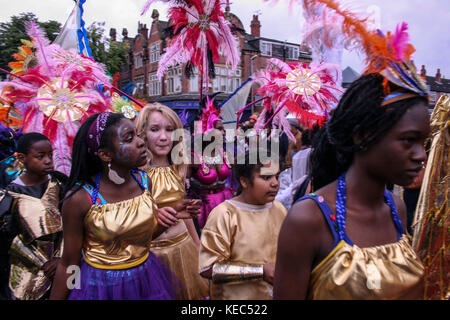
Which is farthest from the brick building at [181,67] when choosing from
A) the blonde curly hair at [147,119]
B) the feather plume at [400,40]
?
the feather plume at [400,40]

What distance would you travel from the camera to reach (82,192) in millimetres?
2182

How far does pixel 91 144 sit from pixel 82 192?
0.34m

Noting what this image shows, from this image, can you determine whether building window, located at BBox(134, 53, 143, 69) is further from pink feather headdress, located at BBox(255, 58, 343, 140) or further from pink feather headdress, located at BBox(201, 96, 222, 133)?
pink feather headdress, located at BBox(255, 58, 343, 140)

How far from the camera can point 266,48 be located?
30.0 meters

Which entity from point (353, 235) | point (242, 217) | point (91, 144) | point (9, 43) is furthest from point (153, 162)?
point (9, 43)

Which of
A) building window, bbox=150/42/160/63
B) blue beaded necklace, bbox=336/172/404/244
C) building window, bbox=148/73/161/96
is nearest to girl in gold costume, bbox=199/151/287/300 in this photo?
blue beaded necklace, bbox=336/172/404/244

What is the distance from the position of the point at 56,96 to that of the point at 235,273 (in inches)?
104

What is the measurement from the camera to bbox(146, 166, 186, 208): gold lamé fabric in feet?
11.1

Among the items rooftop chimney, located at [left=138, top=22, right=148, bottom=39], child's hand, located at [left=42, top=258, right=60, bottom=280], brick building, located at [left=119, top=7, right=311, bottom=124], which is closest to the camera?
child's hand, located at [left=42, top=258, right=60, bottom=280]

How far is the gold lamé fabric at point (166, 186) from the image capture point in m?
3.38

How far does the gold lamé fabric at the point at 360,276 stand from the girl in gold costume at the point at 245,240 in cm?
77

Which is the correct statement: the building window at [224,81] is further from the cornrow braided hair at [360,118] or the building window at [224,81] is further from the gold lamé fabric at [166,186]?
the cornrow braided hair at [360,118]

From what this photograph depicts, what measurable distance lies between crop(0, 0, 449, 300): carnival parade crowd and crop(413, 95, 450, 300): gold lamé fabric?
0.08ft
